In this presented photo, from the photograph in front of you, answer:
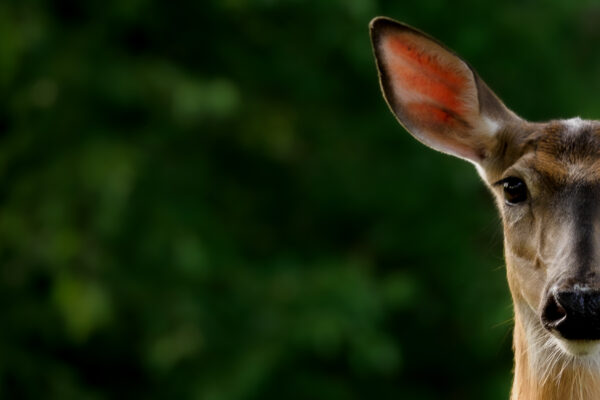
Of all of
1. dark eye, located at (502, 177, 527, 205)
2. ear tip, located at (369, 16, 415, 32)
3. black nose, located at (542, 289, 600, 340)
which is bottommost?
black nose, located at (542, 289, 600, 340)

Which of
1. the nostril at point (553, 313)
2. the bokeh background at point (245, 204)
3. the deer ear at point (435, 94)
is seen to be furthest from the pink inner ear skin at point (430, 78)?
the bokeh background at point (245, 204)

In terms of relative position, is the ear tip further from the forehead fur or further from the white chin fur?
the white chin fur

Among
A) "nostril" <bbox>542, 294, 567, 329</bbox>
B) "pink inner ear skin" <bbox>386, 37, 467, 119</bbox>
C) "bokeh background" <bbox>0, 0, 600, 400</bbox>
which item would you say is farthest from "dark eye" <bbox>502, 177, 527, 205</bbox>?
"bokeh background" <bbox>0, 0, 600, 400</bbox>

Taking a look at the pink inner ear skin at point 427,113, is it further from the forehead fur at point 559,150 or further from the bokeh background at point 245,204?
the bokeh background at point 245,204

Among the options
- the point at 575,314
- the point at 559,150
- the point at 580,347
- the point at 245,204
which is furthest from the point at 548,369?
the point at 245,204

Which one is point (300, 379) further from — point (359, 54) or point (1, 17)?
point (1, 17)

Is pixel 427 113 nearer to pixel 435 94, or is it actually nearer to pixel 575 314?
pixel 435 94
